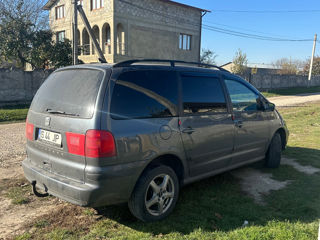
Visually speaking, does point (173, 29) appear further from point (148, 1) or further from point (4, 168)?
point (4, 168)

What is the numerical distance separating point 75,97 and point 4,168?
3053mm

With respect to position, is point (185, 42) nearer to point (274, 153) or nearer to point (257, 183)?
point (274, 153)

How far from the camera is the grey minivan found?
292 cm

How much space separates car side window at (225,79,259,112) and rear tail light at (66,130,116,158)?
2324mm

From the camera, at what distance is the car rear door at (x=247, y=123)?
14.7 ft

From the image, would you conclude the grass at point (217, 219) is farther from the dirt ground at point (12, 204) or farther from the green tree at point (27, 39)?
the green tree at point (27, 39)

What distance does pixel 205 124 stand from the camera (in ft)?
12.8

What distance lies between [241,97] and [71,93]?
278 centimetres

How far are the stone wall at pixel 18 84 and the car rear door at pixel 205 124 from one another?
43.5 feet

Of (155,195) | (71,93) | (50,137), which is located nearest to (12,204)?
(50,137)

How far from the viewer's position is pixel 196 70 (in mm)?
4070

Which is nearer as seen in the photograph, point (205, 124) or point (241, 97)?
point (205, 124)

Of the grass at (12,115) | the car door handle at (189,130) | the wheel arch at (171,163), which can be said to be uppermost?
the car door handle at (189,130)

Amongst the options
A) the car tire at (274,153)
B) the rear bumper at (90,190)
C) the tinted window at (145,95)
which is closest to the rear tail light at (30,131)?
the rear bumper at (90,190)
